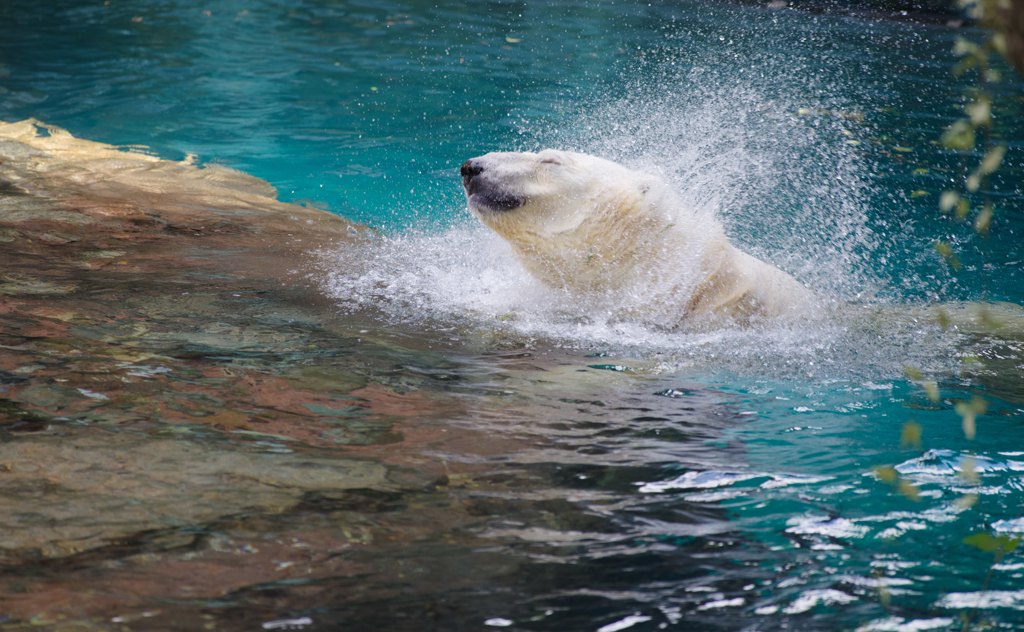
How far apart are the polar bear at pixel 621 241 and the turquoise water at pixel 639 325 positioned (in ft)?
0.75

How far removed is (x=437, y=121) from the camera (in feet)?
35.9

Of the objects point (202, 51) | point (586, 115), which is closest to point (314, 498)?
point (586, 115)

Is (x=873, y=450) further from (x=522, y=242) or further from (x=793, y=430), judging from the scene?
(x=522, y=242)

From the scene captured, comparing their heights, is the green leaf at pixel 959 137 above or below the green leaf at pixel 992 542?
above

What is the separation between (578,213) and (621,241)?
0.30 meters

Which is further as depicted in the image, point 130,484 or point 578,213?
point 578,213

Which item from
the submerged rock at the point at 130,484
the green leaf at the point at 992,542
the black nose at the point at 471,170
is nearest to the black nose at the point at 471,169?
the black nose at the point at 471,170

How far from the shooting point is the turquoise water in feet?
6.97

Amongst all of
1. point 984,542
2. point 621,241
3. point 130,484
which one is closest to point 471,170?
point 621,241

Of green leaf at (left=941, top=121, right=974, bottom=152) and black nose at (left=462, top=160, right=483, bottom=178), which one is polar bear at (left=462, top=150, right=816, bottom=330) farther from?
green leaf at (left=941, top=121, right=974, bottom=152)

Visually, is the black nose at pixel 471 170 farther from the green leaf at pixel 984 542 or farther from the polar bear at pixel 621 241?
the green leaf at pixel 984 542

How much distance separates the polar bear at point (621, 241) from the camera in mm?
4516

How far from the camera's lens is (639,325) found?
4.58 metres

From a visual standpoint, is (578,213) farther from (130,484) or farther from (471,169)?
(130,484)
